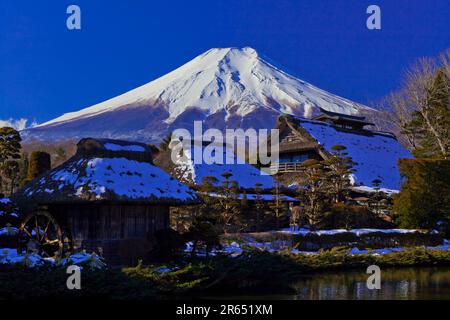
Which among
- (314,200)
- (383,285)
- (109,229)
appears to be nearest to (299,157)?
(314,200)

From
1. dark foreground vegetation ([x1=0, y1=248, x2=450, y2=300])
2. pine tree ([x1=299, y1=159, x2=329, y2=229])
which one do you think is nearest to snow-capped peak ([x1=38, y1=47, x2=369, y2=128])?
pine tree ([x1=299, y1=159, x2=329, y2=229])

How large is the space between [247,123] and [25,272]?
89.2 meters

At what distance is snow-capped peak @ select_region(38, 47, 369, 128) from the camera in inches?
3905

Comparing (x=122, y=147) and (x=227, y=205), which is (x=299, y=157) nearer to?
(x=227, y=205)

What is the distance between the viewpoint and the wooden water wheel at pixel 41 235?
15331 millimetres

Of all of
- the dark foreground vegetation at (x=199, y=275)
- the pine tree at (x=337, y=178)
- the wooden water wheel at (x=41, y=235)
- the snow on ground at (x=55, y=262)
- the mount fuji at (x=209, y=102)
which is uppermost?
the mount fuji at (x=209, y=102)

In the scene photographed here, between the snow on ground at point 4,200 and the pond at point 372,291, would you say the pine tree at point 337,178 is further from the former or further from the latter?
the snow on ground at point 4,200

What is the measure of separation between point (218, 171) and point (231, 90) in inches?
3317

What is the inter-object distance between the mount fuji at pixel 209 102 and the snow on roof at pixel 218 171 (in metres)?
63.0

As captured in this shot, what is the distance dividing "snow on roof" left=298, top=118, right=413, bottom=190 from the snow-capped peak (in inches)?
2022

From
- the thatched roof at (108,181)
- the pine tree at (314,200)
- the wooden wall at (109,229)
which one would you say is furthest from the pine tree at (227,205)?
the wooden wall at (109,229)

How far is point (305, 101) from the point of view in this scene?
97.1m

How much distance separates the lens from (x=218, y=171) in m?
28.9
